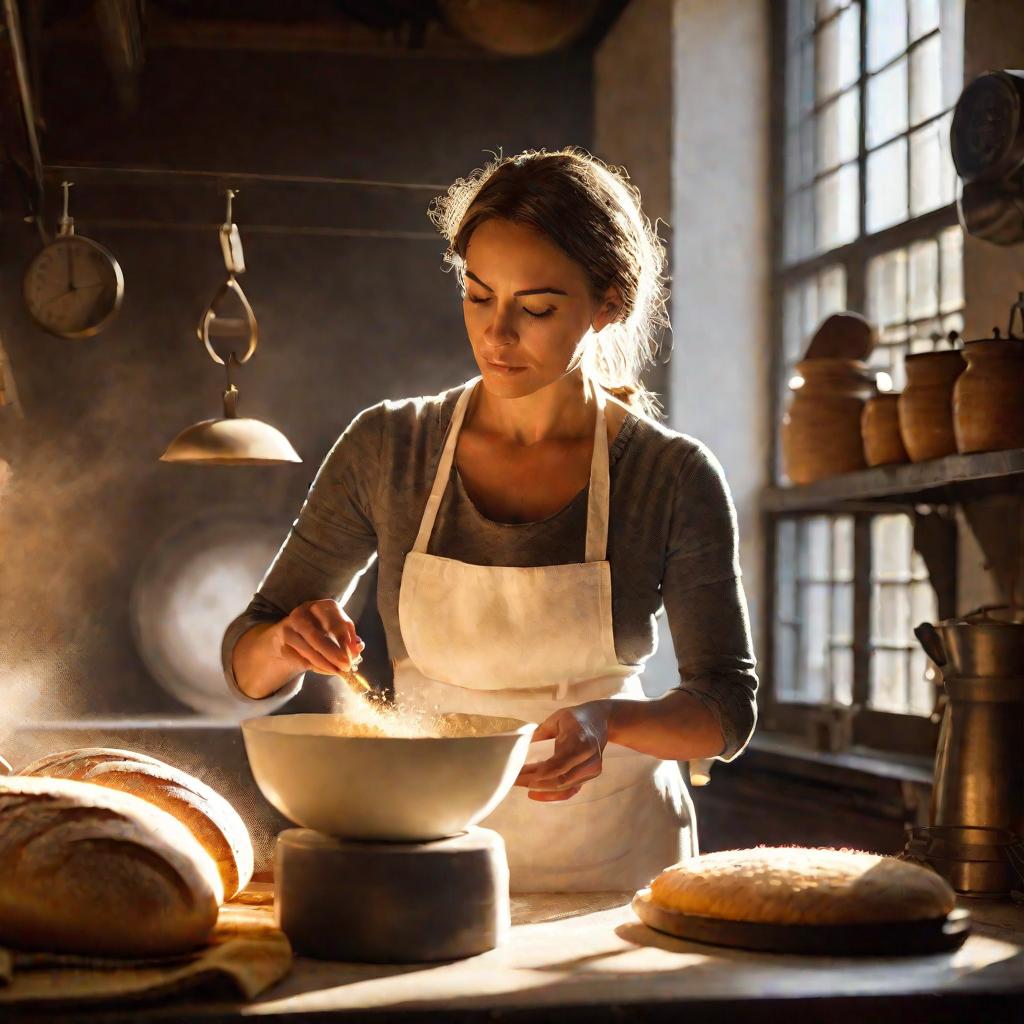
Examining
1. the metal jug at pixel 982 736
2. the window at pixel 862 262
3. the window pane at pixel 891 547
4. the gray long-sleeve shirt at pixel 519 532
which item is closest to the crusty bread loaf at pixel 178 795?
the gray long-sleeve shirt at pixel 519 532

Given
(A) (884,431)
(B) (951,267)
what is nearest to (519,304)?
(A) (884,431)

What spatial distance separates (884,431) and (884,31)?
5.13 feet

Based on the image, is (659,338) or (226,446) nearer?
(226,446)

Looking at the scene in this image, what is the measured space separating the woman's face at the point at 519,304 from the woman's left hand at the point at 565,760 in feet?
1.70

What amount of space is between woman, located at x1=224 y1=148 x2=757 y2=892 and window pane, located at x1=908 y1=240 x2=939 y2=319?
2055 millimetres

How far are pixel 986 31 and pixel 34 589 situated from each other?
4169 mm

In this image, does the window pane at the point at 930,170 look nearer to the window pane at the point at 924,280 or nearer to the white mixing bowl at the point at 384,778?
the window pane at the point at 924,280

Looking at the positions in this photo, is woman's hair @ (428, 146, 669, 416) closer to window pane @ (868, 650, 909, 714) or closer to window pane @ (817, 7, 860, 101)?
window pane @ (868, 650, 909, 714)

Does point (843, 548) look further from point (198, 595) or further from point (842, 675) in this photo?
point (198, 595)

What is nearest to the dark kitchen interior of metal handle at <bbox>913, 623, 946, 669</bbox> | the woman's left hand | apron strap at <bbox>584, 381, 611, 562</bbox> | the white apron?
metal handle at <bbox>913, 623, 946, 669</bbox>

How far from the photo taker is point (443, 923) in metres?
1.28

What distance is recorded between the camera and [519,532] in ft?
6.37

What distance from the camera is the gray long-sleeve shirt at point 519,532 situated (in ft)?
6.04

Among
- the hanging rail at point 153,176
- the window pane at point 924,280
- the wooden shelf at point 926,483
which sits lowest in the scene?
the wooden shelf at point 926,483
